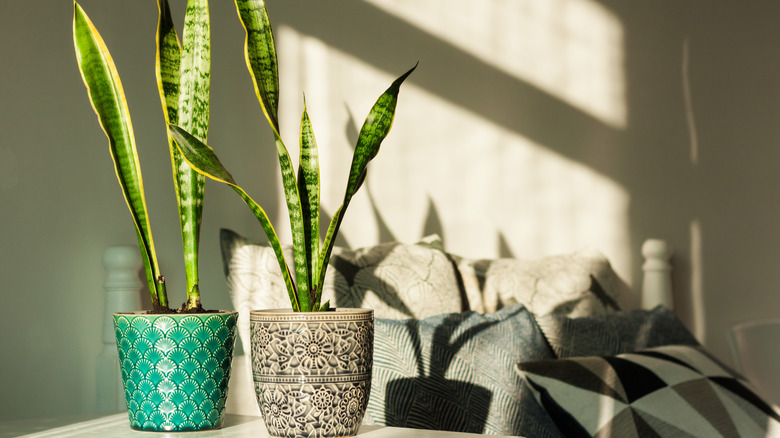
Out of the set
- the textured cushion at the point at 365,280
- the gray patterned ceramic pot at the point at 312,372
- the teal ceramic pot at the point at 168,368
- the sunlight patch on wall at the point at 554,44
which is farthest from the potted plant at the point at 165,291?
the sunlight patch on wall at the point at 554,44

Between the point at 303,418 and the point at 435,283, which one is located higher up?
the point at 435,283

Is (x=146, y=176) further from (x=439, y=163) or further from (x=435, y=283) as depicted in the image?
(x=439, y=163)

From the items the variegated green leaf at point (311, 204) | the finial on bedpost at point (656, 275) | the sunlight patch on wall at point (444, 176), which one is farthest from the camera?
the finial on bedpost at point (656, 275)

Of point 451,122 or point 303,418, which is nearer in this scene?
point 303,418

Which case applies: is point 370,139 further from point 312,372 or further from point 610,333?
point 610,333

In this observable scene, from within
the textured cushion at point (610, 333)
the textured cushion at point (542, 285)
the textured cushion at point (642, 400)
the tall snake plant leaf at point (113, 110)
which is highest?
the tall snake plant leaf at point (113, 110)

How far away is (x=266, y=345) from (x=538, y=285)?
100 cm

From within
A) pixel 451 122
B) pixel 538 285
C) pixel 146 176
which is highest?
pixel 451 122

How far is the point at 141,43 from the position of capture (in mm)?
1442

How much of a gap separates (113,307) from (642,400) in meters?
0.93

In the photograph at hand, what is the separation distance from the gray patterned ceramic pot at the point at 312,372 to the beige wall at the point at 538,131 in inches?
26.1

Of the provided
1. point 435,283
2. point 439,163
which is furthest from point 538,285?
point 439,163

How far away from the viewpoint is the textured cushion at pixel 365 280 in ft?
4.73

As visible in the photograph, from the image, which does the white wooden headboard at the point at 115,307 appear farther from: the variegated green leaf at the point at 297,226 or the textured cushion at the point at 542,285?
the textured cushion at the point at 542,285
